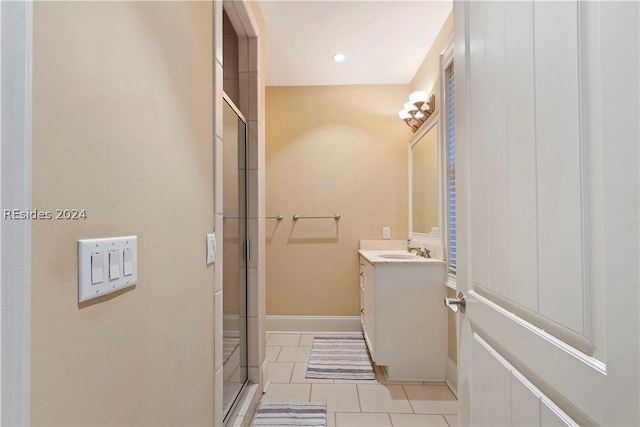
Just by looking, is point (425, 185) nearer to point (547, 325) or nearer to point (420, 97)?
point (420, 97)

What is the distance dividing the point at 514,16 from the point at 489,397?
1.01 meters

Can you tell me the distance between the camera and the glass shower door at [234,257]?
1687mm

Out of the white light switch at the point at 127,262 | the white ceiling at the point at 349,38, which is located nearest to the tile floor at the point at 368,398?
the white light switch at the point at 127,262

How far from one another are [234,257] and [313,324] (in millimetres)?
1821

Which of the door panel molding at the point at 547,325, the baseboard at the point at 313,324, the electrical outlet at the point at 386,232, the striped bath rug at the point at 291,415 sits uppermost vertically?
the electrical outlet at the point at 386,232

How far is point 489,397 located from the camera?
2.92 feet

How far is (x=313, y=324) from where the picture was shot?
11.0 ft

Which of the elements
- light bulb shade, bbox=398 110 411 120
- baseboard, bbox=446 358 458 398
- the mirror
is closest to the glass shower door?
baseboard, bbox=446 358 458 398

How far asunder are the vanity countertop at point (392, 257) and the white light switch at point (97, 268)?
6.46 feet

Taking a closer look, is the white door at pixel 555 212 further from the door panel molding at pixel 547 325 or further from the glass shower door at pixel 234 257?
the glass shower door at pixel 234 257

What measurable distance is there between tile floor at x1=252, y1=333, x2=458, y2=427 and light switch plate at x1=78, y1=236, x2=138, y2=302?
5.68 ft

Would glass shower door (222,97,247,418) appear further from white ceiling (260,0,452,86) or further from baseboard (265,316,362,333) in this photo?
baseboard (265,316,362,333)

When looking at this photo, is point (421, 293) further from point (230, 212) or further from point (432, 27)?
point (432, 27)

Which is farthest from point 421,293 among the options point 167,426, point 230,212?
point 167,426
